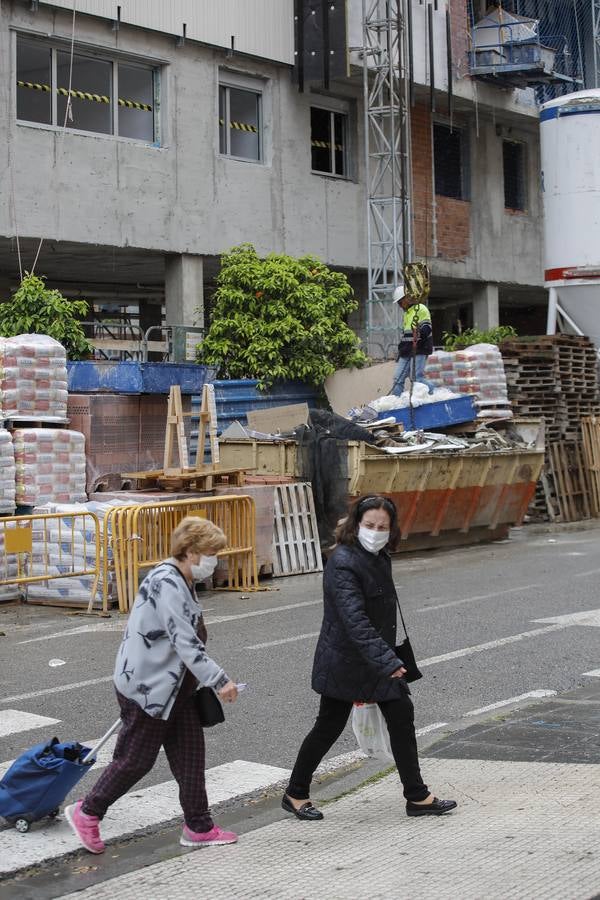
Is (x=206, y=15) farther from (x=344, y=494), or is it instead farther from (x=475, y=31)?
(x=344, y=494)

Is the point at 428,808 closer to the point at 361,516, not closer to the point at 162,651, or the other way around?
the point at 361,516

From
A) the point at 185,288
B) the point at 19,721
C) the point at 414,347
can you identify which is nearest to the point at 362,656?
the point at 19,721

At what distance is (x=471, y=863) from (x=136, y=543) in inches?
331

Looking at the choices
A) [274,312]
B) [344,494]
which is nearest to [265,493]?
[344,494]

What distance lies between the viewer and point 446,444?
18.7 m

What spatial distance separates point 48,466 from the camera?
592 inches

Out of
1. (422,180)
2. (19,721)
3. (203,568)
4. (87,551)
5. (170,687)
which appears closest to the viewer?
(170,687)

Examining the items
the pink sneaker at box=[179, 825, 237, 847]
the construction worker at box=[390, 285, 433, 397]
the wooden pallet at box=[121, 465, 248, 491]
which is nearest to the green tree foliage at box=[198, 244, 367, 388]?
the construction worker at box=[390, 285, 433, 397]

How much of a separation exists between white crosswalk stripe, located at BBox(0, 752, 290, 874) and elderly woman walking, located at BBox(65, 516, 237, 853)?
→ 8.2 inches

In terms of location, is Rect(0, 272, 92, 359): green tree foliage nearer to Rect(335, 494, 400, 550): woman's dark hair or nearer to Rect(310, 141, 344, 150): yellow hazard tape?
Rect(310, 141, 344, 150): yellow hazard tape

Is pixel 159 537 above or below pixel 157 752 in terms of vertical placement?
above

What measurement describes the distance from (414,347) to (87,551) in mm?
8805

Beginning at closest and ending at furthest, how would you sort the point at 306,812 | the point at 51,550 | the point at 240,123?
the point at 306,812, the point at 51,550, the point at 240,123

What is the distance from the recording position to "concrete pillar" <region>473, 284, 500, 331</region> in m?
32.1
